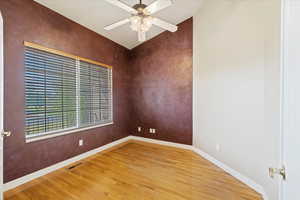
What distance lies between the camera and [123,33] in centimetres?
359

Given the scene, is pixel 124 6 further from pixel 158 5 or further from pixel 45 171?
pixel 45 171

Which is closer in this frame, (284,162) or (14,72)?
(284,162)

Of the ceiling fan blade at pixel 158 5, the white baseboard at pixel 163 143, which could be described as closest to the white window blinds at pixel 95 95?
the white baseboard at pixel 163 143

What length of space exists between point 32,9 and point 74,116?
1.94 m

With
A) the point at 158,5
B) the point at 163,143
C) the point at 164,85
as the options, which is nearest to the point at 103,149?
the point at 163,143

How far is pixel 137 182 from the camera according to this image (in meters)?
2.22

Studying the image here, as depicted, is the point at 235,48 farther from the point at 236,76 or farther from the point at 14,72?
the point at 14,72

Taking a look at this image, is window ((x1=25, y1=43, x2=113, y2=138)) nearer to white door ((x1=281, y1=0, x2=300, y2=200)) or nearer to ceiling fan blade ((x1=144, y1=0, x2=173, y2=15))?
ceiling fan blade ((x1=144, y1=0, x2=173, y2=15))

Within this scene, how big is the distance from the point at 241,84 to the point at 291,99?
65.4 inches

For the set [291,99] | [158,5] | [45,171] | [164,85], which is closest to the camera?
[291,99]

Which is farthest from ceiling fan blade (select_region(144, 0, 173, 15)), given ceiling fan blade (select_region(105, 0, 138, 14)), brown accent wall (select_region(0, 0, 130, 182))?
brown accent wall (select_region(0, 0, 130, 182))

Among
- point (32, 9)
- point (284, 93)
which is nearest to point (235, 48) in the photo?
point (284, 93)

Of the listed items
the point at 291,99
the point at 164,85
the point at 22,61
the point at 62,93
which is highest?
the point at 22,61

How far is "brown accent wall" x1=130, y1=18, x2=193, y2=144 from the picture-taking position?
3.56 m
